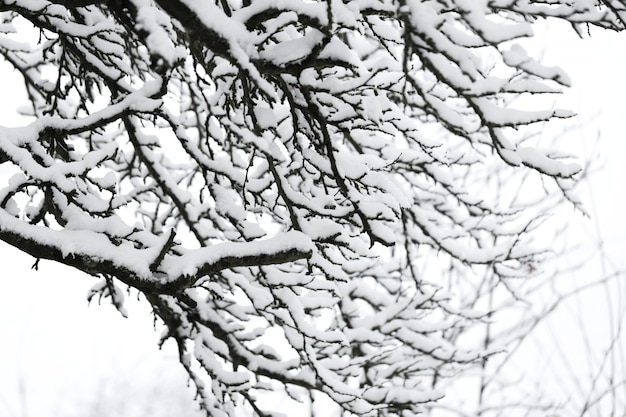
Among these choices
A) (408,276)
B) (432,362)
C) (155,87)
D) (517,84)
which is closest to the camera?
(517,84)

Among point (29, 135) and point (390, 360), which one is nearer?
point (29, 135)

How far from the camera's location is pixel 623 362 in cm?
466

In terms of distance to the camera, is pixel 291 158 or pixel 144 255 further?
pixel 291 158

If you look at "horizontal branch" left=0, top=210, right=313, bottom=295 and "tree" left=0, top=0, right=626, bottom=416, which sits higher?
"tree" left=0, top=0, right=626, bottom=416

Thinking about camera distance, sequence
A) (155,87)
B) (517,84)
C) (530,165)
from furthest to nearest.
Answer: (530,165) < (155,87) < (517,84)

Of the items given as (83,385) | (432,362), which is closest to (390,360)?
(432,362)

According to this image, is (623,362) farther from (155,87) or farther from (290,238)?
(155,87)

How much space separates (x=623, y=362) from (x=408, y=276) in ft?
5.85

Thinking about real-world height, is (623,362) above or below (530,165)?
above

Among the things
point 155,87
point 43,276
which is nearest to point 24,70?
point 155,87

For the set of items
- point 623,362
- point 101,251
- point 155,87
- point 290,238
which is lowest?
point 101,251

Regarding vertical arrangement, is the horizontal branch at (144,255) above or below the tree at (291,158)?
below

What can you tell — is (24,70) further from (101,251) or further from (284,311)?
(101,251)

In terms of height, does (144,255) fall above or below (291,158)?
below
